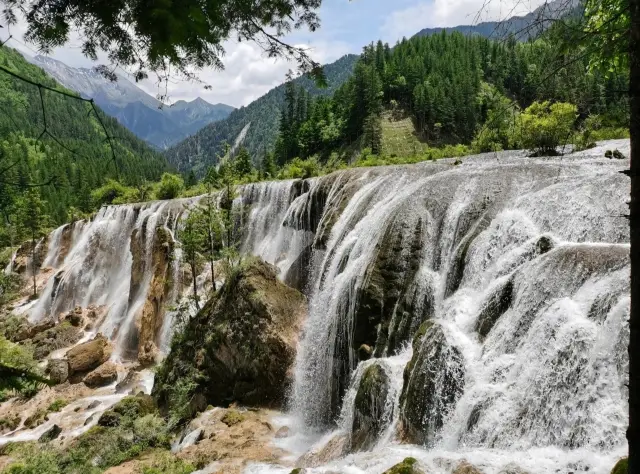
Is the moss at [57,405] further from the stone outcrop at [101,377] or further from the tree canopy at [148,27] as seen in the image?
the tree canopy at [148,27]

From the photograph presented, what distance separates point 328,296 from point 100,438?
8.25 metres

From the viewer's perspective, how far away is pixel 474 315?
9.71m

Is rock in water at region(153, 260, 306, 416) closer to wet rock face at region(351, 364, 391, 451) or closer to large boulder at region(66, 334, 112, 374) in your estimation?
wet rock face at region(351, 364, 391, 451)

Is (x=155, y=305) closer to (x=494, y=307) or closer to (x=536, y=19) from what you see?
(x=494, y=307)

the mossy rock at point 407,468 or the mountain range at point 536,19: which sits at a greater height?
the mountain range at point 536,19

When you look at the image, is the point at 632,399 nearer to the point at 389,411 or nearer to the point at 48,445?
the point at 389,411

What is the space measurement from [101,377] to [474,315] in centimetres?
1906

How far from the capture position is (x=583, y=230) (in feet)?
33.5

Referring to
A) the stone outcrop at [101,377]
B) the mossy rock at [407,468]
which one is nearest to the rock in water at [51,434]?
the stone outcrop at [101,377]

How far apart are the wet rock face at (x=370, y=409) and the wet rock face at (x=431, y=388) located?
0.63 m

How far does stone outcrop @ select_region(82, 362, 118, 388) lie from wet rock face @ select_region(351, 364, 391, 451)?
16.3 metres

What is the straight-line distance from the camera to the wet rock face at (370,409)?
9.55 m

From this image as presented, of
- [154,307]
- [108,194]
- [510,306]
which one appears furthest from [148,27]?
[108,194]

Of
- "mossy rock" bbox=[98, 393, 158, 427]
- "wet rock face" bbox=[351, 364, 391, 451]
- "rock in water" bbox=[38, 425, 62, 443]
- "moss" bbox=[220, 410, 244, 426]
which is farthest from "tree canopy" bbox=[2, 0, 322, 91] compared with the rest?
"rock in water" bbox=[38, 425, 62, 443]
